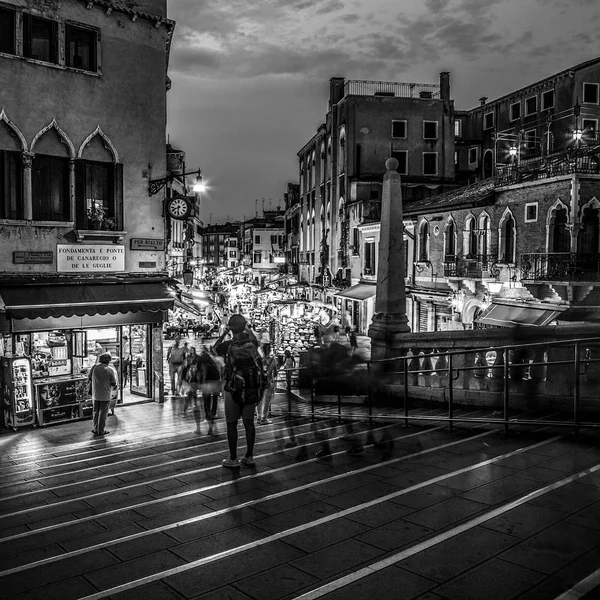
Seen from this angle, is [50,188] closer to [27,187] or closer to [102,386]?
[27,187]

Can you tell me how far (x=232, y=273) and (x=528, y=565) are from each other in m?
82.6

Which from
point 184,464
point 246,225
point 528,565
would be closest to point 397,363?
point 184,464

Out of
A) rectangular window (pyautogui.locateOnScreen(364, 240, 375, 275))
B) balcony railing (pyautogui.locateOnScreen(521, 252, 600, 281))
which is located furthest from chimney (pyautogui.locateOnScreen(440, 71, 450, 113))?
balcony railing (pyautogui.locateOnScreen(521, 252, 600, 281))

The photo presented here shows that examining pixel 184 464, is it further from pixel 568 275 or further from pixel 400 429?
pixel 568 275

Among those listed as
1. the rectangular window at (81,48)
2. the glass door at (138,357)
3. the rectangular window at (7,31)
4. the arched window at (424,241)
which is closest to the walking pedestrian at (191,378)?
the glass door at (138,357)

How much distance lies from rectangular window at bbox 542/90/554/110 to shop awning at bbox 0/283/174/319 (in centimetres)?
2971

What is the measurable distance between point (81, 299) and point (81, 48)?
6.31 m

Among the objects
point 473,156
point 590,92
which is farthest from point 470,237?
point 473,156

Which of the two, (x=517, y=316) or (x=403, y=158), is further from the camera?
(x=403, y=158)

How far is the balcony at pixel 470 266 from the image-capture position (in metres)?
25.6

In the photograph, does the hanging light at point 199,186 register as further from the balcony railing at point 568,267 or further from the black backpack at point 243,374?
the black backpack at point 243,374

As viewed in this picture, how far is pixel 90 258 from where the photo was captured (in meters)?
15.9

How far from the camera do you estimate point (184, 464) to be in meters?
7.64

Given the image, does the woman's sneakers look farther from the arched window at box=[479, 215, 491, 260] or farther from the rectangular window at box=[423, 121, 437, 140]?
the rectangular window at box=[423, 121, 437, 140]
